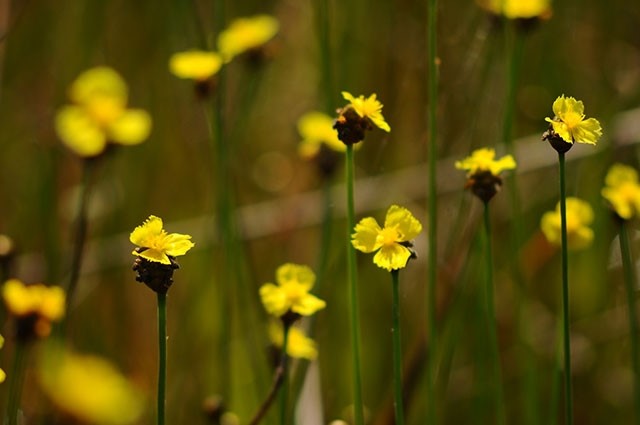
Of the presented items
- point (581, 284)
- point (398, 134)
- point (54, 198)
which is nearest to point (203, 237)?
point (54, 198)

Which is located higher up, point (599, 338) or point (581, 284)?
point (581, 284)

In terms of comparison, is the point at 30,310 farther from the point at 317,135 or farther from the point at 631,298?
the point at 631,298

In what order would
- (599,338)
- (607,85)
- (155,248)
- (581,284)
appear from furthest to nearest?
(607,85) → (581,284) → (599,338) → (155,248)

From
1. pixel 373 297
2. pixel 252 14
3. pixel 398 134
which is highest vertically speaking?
pixel 252 14

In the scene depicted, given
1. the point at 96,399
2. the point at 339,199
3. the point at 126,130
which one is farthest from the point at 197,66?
the point at 96,399

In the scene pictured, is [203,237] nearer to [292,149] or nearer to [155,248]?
[292,149]

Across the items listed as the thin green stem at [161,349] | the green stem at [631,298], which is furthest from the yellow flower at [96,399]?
the green stem at [631,298]
